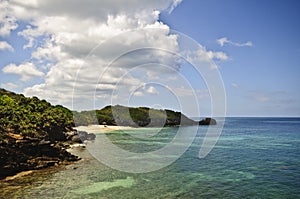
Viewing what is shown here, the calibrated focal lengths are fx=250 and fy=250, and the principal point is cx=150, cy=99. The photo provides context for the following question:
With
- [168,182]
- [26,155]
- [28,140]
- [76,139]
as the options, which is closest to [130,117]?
[76,139]

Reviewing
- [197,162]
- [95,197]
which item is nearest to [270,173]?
[197,162]

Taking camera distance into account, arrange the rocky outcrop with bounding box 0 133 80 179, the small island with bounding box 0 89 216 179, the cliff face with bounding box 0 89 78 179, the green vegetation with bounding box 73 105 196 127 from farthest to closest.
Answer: the green vegetation with bounding box 73 105 196 127 < the small island with bounding box 0 89 216 179 < the cliff face with bounding box 0 89 78 179 < the rocky outcrop with bounding box 0 133 80 179

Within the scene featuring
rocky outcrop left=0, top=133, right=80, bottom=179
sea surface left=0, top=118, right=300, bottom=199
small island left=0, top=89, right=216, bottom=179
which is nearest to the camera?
sea surface left=0, top=118, right=300, bottom=199

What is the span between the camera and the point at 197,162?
127 ft

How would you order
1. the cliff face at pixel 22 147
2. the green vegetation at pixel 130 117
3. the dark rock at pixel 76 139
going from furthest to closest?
the green vegetation at pixel 130 117 → the dark rock at pixel 76 139 → the cliff face at pixel 22 147

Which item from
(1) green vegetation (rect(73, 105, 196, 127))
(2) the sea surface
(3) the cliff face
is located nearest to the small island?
(3) the cliff face

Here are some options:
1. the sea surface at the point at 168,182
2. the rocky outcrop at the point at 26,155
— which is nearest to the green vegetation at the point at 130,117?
the rocky outcrop at the point at 26,155

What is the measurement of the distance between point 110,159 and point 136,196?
18412 mm

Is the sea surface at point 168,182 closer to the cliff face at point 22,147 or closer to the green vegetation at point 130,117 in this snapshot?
the cliff face at point 22,147

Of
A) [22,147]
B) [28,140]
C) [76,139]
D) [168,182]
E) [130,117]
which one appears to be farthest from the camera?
[130,117]

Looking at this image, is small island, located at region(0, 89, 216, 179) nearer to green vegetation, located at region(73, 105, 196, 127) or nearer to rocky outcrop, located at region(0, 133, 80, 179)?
rocky outcrop, located at region(0, 133, 80, 179)

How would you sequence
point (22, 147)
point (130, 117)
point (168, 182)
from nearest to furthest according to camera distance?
point (168, 182)
point (22, 147)
point (130, 117)

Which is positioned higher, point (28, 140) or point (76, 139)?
point (28, 140)

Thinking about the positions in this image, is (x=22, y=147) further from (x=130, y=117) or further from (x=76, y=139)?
(x=130, y=117)
